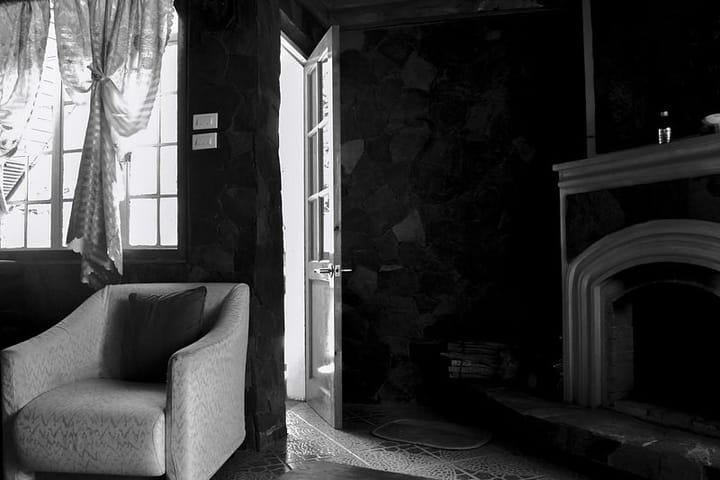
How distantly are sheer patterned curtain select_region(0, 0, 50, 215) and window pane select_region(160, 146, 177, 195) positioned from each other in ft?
2.90

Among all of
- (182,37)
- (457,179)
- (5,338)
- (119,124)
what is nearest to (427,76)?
(457,179)

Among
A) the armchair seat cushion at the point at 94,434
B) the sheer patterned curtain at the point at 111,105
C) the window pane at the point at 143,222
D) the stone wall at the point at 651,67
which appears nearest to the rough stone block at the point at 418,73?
the stone wall at the point at 651,67

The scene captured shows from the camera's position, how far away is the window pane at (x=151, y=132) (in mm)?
2973

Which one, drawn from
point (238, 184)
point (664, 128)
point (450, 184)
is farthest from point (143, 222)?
point (664, 128)

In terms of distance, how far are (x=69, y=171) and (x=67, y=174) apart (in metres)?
0.02

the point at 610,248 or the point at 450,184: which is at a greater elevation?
the point at 450,184

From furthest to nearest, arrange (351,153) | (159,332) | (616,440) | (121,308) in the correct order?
(351,153) < (121,308) < (159,332) < (616,440)

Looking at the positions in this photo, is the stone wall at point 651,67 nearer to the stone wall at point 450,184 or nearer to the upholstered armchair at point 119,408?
the stone wall at point 450,184

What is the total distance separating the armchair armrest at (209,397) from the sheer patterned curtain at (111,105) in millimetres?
890

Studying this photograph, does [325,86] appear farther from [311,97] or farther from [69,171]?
[69,171]

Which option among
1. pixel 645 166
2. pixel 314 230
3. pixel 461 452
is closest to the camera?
pixel 645 166

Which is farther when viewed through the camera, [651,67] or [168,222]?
[168,222]

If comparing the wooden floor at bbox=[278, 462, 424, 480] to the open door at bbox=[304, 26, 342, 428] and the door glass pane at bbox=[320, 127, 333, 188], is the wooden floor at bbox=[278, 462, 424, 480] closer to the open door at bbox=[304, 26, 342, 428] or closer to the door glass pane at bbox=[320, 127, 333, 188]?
the open door at bbox=[304, 26, 342, 428]

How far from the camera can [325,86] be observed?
3154 mm
